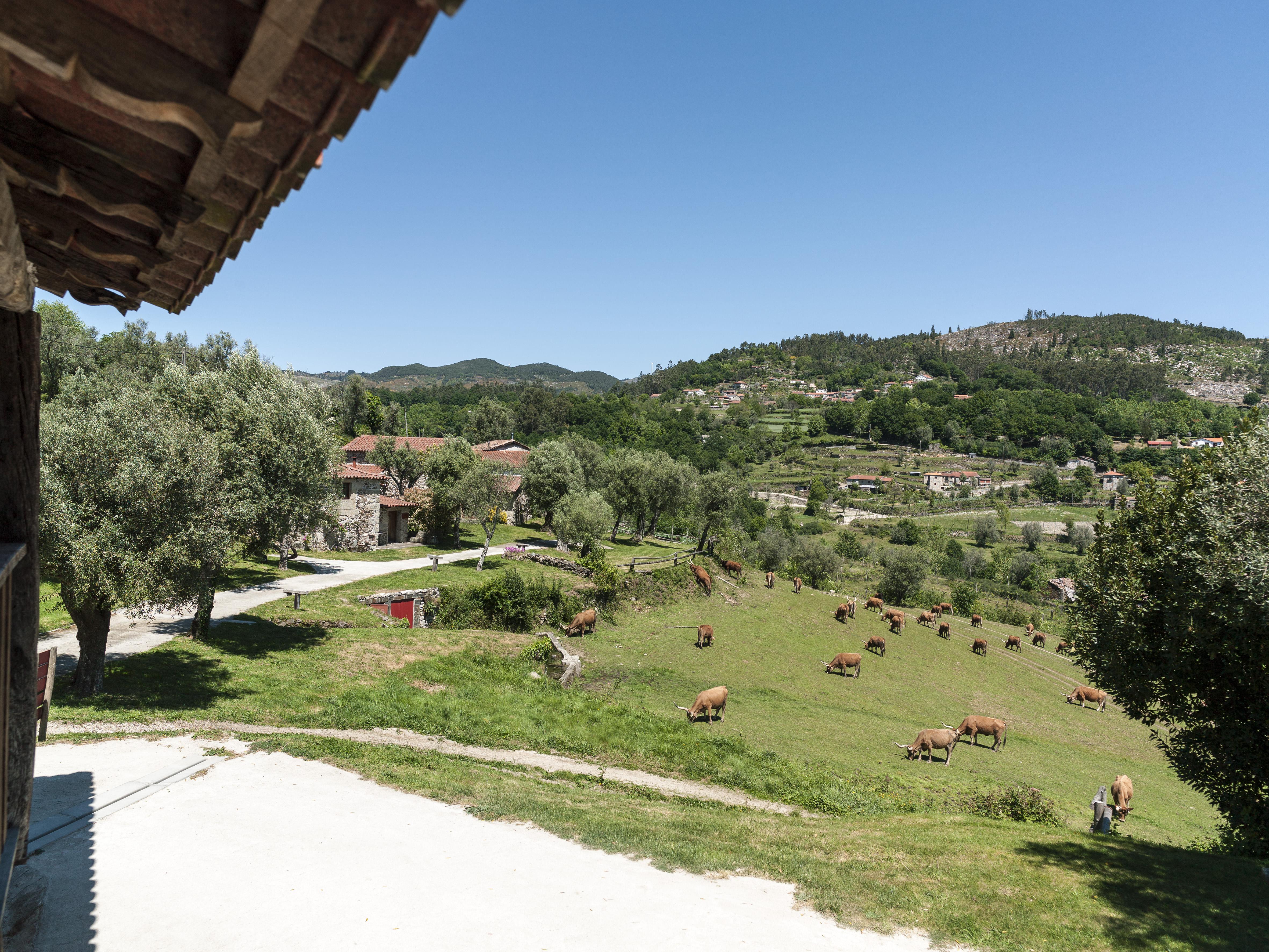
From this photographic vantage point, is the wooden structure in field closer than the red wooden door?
Yes

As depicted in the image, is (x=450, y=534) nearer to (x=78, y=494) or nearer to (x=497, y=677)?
(x=497, y=677)

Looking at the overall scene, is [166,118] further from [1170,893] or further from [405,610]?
[405,610]

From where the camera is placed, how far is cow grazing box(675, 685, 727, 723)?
60.0 feet

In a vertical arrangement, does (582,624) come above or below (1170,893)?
below

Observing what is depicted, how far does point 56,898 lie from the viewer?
6.59 metres

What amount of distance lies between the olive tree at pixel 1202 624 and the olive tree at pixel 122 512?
18819 mm

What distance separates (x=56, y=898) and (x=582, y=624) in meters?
19.8

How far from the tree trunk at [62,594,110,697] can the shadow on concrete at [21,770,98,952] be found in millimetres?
5675

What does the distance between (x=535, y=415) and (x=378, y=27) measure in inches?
5084

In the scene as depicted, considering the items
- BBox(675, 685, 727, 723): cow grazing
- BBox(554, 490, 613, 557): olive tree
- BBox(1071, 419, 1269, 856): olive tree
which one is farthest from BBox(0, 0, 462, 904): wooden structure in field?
BBox(554, 490, 613, 557): olive tree

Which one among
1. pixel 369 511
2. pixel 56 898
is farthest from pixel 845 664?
pixel 369 511

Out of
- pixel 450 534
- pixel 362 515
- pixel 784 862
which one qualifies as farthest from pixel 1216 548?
pixel 450 534

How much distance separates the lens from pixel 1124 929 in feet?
25.0

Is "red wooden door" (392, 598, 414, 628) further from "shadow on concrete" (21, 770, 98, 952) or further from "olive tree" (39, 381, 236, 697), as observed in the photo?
"shadow on concrete" (21, 770, 98, 952)
